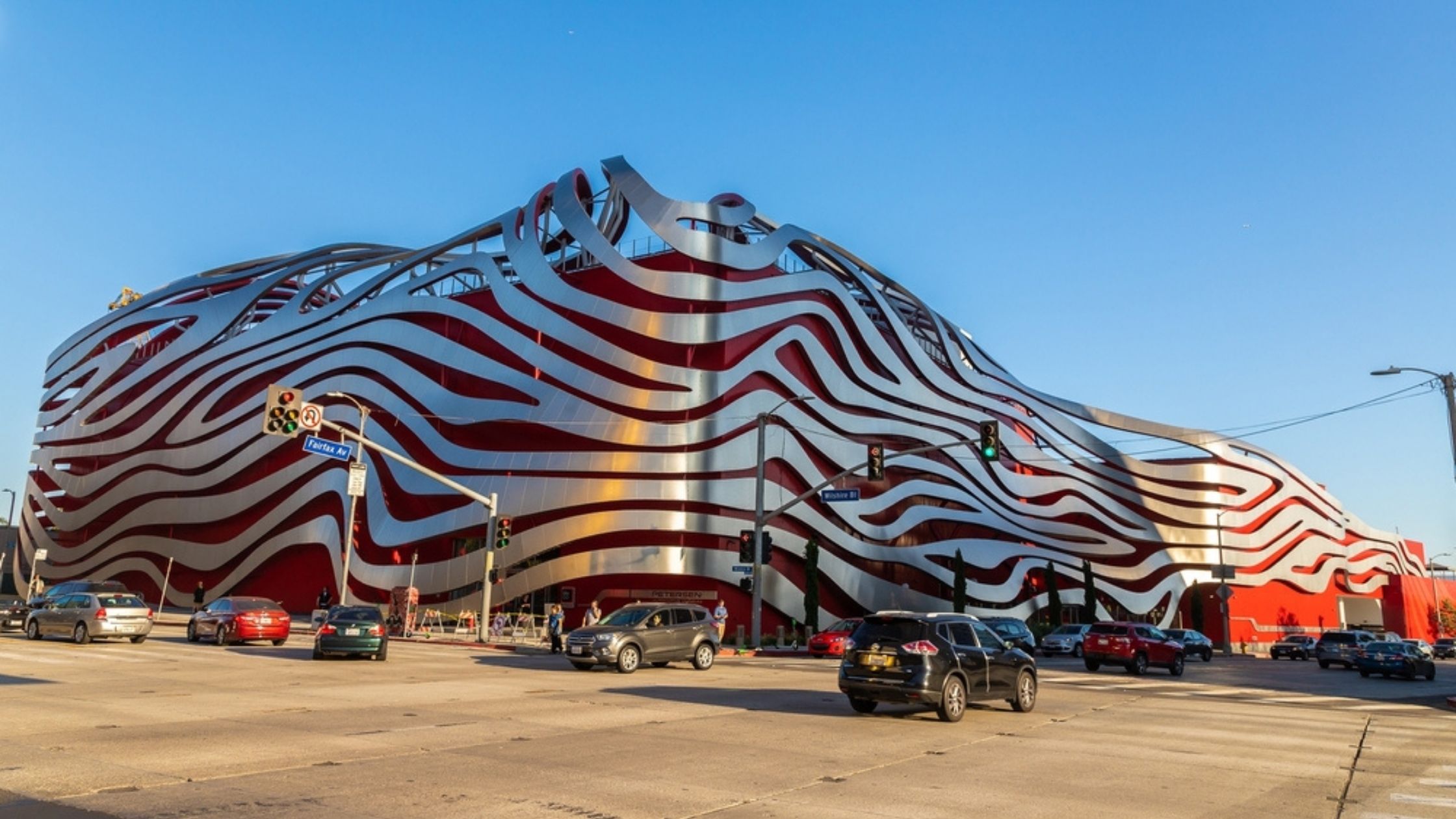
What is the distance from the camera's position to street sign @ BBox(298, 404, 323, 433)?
25.3 m

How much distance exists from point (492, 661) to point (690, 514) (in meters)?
22.0

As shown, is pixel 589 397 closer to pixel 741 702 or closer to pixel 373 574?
Result: pixel 373 574

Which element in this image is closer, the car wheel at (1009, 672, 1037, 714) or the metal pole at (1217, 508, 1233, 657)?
the car wheel at (1009, 672, 1037, 714)

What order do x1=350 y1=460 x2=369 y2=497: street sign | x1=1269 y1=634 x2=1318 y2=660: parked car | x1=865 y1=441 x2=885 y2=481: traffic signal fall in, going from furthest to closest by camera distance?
x1=1269 y1=634 x2=1318 y2=660: parked car, x1=350 y1=460 x2=369 y2=497: street sign, x1=865 y1=441 x2=885 y2=481: traffic signal

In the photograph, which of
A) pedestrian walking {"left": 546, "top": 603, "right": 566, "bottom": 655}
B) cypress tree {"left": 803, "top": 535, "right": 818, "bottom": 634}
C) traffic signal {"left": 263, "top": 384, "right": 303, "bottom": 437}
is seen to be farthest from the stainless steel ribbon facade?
traffic signal {"left": 263, "top": 384, "right": 303, "bottom": 437}

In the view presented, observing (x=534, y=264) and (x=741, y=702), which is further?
(x=534, y=264)

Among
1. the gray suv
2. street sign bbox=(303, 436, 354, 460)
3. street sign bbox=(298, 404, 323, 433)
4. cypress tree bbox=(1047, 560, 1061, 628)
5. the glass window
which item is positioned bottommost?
the gray suv

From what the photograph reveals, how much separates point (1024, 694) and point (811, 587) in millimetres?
30539

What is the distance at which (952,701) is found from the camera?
1609 centimetres

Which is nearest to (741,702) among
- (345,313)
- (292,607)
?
(292,607)

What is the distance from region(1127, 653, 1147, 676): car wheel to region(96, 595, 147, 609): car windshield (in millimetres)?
31231

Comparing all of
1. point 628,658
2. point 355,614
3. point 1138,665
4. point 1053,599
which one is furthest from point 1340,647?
point 355,614

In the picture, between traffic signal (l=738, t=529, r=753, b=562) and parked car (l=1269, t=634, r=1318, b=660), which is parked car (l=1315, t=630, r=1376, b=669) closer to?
parked car (l=1269, t=634, r=1318, b=660)

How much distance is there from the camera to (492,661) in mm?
28609
